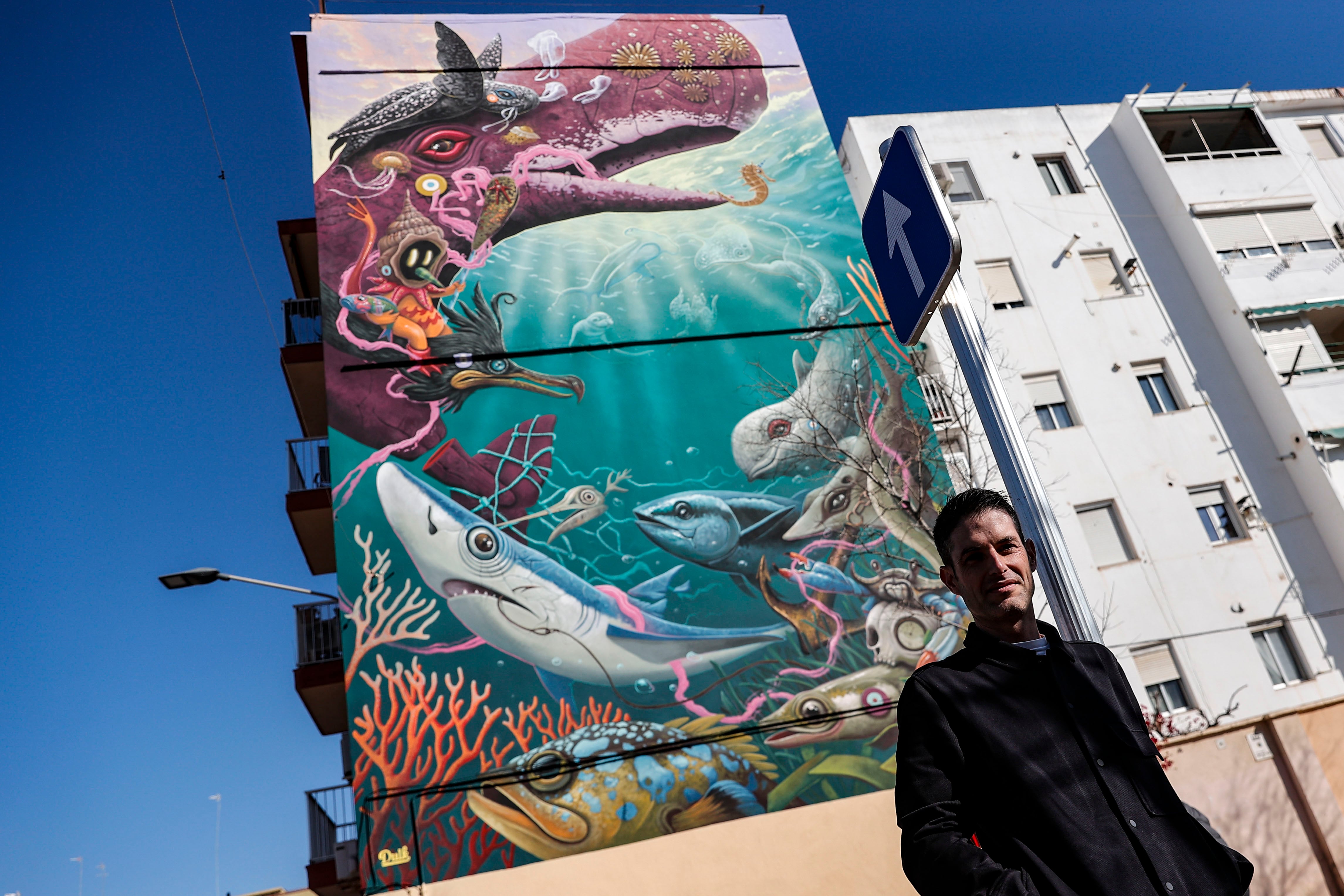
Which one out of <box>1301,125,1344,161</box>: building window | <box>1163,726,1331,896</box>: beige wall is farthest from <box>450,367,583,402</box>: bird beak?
<box>1301,125,1344,161</box>: building window

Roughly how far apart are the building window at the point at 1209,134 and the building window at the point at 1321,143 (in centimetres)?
126

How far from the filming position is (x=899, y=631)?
10867mm

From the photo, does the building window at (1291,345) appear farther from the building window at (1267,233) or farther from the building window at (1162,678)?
the building window at (1162,678)

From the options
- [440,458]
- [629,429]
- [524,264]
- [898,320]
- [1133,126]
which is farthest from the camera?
[1133,126]

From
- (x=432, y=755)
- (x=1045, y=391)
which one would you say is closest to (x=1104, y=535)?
(x=1045, y=391)

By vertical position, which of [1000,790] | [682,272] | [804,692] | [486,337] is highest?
[682,272]

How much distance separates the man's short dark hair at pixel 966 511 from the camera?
6.94 feet

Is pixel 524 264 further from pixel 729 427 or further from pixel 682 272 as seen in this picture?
pixel 729 427

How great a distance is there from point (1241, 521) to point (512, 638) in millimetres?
14719

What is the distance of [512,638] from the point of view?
10.0 m

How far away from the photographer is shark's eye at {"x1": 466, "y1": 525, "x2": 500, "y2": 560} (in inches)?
411

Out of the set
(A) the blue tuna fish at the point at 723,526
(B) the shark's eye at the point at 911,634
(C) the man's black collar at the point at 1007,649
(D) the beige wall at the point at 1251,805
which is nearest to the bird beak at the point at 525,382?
(A) the blue tuna fish at the point at 723,526

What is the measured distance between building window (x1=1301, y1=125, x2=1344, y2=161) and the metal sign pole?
78.2ft

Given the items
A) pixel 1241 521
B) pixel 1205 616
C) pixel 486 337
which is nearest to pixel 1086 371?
pixel 1241 521
